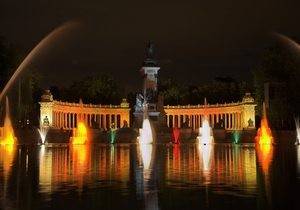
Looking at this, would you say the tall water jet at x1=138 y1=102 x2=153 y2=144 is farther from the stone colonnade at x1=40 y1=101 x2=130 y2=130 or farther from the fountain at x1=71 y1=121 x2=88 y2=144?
the stone colonnade at x1=40 y1=101 x2=130 y2=130

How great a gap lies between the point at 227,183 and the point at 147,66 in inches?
3265

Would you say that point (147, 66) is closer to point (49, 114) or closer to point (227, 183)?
point (49, 114)

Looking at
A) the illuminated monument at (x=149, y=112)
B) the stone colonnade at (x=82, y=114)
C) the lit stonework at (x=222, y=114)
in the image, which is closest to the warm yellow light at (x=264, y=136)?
the illuminated monument at (x=149, y=112)

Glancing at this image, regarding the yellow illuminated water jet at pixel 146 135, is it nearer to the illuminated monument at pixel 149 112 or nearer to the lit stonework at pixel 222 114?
the illuminated monument at pixel 149 112

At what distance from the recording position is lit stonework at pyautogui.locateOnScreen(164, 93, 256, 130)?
102250 millimetres

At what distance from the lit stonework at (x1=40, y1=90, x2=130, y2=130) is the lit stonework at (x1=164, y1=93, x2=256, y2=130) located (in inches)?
466

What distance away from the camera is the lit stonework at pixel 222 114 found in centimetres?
10225

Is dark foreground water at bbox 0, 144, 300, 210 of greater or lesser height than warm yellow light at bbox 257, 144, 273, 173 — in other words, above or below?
below

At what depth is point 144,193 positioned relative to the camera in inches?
651

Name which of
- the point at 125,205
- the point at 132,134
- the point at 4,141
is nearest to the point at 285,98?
the point at 132,134

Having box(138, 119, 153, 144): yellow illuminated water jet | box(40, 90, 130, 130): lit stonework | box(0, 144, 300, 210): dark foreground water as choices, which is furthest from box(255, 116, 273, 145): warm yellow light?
box(0, 144, 300, 210): dark foreground water

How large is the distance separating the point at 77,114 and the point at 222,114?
31802mm

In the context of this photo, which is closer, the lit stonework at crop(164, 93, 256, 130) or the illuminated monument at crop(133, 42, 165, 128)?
the illuminated monument at crop(133, 42, 165, 128)

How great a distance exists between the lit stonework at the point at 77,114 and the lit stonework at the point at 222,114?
11.8 meters
